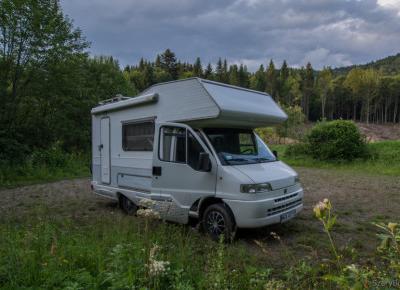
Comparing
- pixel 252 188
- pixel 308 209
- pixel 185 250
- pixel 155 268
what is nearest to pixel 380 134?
pixel 308 209

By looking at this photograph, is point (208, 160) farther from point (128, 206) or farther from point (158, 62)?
point (158, 62)

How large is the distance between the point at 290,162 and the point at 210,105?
15.7 meters

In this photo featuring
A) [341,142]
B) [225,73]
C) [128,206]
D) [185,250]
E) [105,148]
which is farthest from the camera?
[225,73]

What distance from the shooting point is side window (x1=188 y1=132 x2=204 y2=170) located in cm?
610

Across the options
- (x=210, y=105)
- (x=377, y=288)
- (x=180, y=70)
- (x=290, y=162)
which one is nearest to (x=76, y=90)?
(x=290, y=162)

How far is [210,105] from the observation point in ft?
18.9

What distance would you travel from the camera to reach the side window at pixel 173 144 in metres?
6.35

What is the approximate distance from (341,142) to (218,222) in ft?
47.2

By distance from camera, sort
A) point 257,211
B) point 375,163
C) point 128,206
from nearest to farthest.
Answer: point 257,211
point 128,206
point 375,163

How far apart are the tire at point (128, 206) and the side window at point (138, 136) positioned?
51.3 inches

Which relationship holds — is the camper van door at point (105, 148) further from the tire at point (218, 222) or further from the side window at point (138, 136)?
the tire at point (218, 222)

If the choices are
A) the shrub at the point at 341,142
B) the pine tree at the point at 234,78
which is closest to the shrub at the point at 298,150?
the shrub at the point at 341,142

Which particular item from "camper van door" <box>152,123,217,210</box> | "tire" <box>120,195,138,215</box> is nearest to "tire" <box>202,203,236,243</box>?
"camper van door" <box>152,123,217,210</box>

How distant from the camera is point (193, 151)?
6.18m
